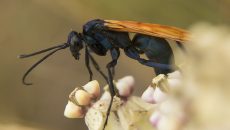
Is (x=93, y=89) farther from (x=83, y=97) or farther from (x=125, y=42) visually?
(x=125, y=42)

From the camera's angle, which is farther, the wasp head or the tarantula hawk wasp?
the wasp head

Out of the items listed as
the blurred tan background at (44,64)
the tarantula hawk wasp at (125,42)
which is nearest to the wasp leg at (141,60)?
the tarantula hawk wasp at (125,42)

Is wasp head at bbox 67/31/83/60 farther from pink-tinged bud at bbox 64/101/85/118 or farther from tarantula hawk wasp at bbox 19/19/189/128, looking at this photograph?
pink-tinged bud at bbox 64/101/85/118

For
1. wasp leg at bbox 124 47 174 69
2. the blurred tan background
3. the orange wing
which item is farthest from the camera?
the blurred tan background

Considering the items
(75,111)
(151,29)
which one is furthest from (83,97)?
(151,29)

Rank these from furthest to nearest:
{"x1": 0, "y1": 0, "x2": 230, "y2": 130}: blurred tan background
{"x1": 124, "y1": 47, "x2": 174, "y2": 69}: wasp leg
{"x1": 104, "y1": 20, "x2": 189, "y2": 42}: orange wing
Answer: {"x1": 0, "y1": 0, "x2": 230, "y2": 130}: blurred tan background < {"x1": 124, "y1": 47, "x2": 174, "y2": 69}: wasp leg < {"x1": 104, "y1": 20, "x2": 189, "y2": 42}: orange wing

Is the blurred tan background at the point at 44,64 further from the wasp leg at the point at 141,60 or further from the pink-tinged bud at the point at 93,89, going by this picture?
the pink-tinged bud at the point at 93,89

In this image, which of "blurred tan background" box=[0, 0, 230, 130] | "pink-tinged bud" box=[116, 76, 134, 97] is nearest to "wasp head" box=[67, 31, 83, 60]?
"pink-tinged bud" box=[116, 76, 134, 97]
